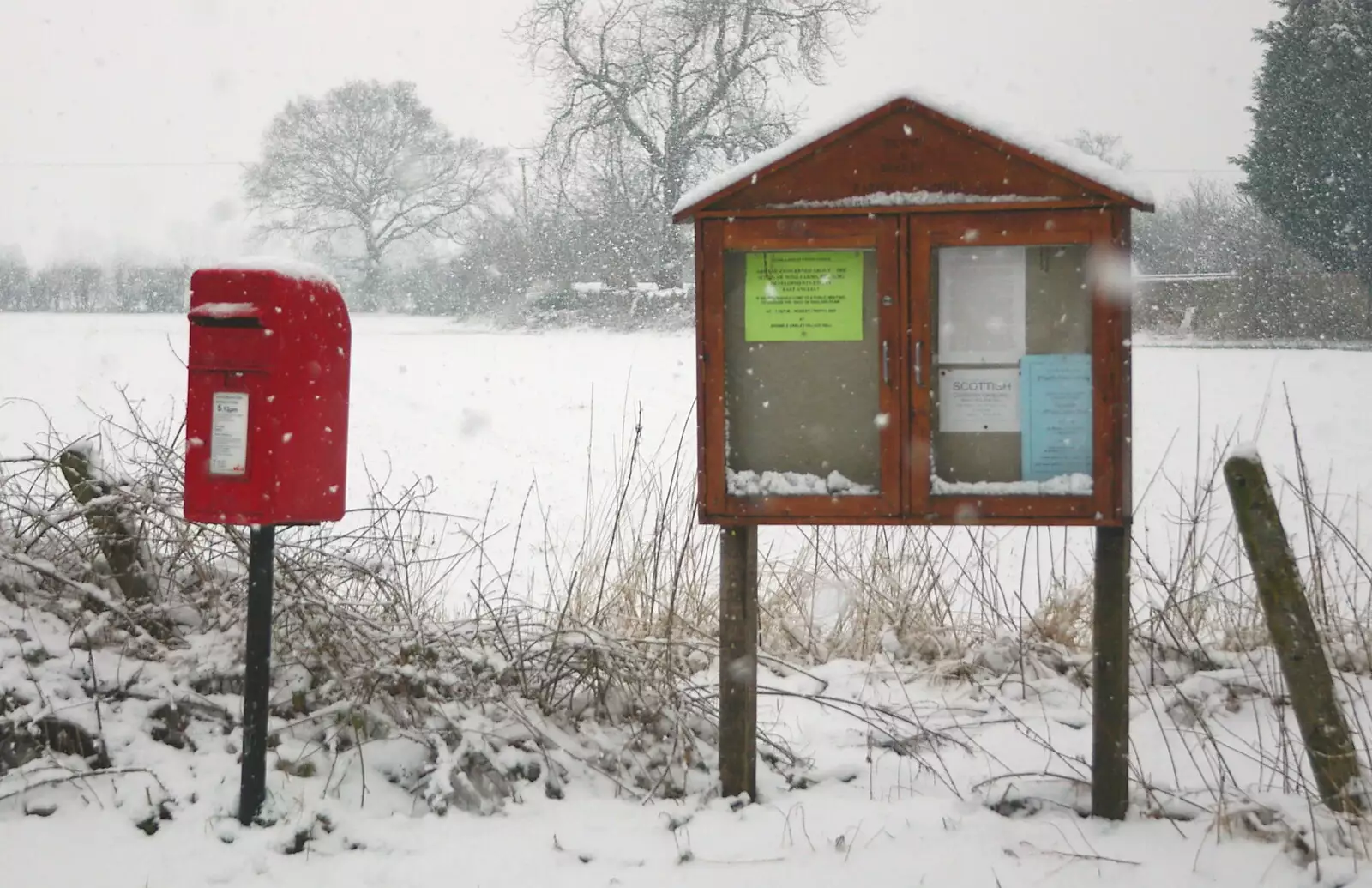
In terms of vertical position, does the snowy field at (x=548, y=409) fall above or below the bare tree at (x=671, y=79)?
below

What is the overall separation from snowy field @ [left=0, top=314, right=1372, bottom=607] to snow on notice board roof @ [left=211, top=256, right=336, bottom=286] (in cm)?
361

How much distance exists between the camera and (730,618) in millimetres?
2963

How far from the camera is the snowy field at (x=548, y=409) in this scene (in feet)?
26.8

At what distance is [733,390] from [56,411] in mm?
11326

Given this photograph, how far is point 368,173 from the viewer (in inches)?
839

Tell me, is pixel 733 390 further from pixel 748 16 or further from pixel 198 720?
pixel 748 16

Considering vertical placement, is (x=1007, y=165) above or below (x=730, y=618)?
above

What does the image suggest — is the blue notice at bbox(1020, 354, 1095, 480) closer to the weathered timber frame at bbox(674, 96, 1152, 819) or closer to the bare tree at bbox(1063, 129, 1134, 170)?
the weathered timber frame at bbox(674, 96, 1152, 819)

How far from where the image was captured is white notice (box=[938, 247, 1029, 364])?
2.79 m

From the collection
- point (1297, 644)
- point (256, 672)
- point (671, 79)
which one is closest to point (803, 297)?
point (1297, 644)

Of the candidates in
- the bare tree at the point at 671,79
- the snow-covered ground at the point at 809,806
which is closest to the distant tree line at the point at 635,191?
the bare tree at the point at 671,79

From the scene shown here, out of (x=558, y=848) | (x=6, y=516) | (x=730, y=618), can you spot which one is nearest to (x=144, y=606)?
(x=6, y=516)

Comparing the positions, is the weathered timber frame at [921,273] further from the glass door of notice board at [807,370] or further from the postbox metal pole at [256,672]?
the postbox metal pole at [256,672]

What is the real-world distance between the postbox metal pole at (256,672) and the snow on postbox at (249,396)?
5.5 inches
